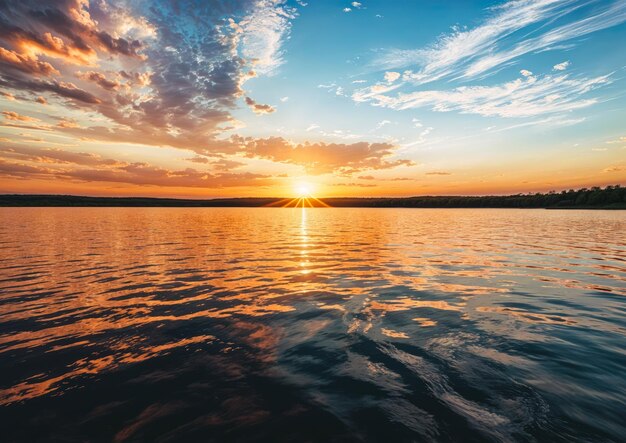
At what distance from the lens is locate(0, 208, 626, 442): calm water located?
6.43 metres

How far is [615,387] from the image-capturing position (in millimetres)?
7750

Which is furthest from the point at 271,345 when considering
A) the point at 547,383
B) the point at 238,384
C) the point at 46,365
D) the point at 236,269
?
the point at 236,269

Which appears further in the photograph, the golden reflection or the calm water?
the golden reflection

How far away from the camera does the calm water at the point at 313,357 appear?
6434mm

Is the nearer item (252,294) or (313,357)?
(313,357)

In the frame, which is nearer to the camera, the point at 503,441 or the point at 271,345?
the point at 503,441

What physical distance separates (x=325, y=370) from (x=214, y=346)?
148 inches

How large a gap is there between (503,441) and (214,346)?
7.86m

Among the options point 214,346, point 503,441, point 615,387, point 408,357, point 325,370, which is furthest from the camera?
point 214,346

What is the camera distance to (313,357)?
9508 mm

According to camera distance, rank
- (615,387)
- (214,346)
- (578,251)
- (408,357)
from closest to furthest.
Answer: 1. (615,387)
2. (408,357)
3. (214,346)
4. (578,251)

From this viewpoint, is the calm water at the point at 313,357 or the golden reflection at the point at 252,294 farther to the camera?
the golden reflection at the point at 252,294

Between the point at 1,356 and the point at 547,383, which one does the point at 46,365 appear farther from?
the point at 547,383

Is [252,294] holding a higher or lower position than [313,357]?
lower
